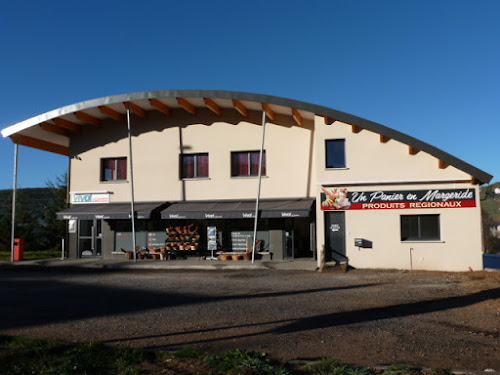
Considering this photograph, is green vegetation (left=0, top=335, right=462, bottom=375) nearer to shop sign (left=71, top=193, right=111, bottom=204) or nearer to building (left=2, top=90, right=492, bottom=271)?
building (left=2, top=90, right=492, bottom=271)

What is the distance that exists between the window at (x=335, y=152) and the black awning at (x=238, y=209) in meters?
1.84

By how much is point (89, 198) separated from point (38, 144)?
399 centimetres

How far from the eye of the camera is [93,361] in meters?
5.16

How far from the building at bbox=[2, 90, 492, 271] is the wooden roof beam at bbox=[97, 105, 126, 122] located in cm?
7

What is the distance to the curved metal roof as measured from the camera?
15852mm

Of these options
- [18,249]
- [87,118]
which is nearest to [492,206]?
[87,118]

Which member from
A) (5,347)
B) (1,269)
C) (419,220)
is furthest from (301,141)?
Answer: (5,347)

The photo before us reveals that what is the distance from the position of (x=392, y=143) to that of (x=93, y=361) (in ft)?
45.4

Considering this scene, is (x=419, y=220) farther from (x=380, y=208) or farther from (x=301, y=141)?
(x=301, y=141)

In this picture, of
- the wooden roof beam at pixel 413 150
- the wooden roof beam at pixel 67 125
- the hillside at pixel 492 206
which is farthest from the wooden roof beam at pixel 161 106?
the hillside at pixel 492 206

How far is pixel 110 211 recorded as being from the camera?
19.5 metres

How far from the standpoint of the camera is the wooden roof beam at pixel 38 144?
20.6 metres

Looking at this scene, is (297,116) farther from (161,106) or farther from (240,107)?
(161,106)

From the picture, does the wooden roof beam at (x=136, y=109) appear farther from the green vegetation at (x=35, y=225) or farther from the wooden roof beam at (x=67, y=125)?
the green vegetation at (x=35, y=225)
